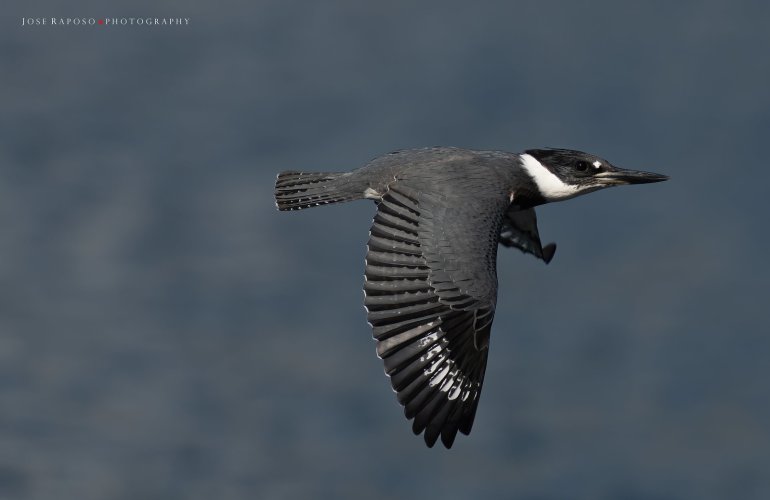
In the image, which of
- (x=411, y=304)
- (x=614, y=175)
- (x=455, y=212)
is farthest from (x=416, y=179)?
(x=614, y=175)

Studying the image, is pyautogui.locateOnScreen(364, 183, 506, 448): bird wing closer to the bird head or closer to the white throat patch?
the white throat patch

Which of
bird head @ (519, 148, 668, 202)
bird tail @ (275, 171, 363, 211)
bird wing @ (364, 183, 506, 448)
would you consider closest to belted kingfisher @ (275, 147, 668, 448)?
bird wing @ (364, 183, 506, 448)

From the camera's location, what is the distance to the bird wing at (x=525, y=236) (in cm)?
1309

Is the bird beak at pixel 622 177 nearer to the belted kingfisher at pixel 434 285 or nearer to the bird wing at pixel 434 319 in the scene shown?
the belted kingfisher at pixel 434 285

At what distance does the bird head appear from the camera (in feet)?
38.2

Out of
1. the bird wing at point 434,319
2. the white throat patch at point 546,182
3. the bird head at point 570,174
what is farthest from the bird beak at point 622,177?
the bird wing at point 434,319

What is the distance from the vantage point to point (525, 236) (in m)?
13.2

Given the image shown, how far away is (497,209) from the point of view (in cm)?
1043

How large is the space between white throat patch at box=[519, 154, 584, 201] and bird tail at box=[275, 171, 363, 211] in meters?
1.67

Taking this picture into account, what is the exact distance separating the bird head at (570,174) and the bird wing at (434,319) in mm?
1932

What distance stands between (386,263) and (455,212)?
0.75 meters

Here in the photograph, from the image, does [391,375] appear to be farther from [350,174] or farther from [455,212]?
[350,174]

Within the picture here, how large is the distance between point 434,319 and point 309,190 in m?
2.14

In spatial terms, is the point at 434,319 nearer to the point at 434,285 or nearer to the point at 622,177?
the point at 434,285
